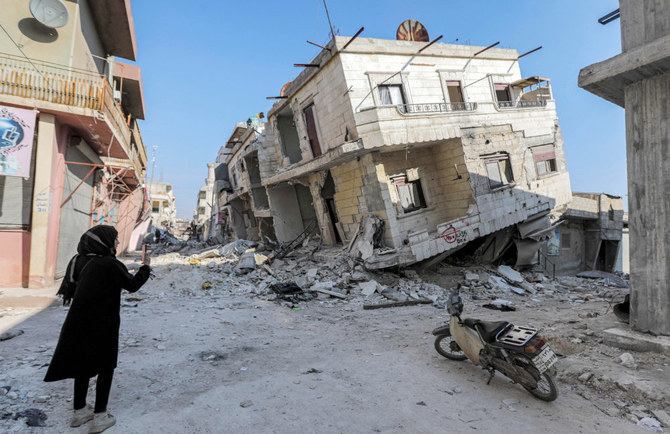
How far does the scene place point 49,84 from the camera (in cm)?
876

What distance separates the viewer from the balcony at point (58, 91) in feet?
27.5

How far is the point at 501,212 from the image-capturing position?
12.1 meters

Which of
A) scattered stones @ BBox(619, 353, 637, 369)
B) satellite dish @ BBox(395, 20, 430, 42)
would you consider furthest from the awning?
scattered stones @ BBox(619, 353, 637, 369)

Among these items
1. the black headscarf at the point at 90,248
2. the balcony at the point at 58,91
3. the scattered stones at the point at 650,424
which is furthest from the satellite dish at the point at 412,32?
the scattered stones at the point at 650,424

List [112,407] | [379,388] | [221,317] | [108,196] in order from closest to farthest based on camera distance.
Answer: [112,407], [379,388], [221,317], [108,196]

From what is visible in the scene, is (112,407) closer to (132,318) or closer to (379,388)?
(379,388)

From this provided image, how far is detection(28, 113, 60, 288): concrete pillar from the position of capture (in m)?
8.64

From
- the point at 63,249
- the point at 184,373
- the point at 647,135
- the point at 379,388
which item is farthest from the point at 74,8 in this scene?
the point at 647,135

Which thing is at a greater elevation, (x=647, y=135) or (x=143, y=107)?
(x=143, y=107)

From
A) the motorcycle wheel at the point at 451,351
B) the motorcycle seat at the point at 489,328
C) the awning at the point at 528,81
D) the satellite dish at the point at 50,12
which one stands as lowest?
the motorcycle wheel at the point at 451,351

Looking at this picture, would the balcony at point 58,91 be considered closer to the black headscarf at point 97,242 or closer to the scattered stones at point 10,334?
the scattered stones at point 10,334

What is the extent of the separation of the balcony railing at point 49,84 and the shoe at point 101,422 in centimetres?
940

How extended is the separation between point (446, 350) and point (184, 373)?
3396 millimetres

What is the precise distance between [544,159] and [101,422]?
15.7 meters
